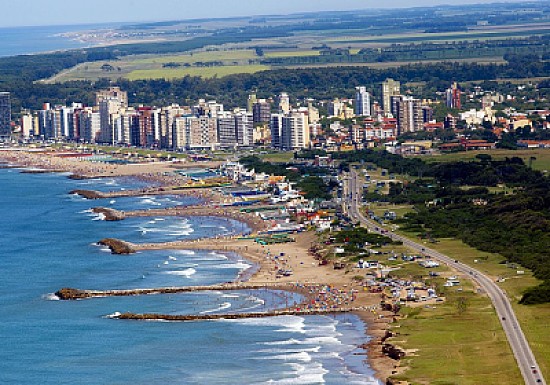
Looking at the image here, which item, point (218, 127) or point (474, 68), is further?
point (474, 68)

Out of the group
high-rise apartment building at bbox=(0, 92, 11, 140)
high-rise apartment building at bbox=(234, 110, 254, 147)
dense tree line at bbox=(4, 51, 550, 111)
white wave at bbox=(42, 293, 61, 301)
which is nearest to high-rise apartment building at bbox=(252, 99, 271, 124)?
high-rise apartment building at bbox=(234, 110, 254, 147)

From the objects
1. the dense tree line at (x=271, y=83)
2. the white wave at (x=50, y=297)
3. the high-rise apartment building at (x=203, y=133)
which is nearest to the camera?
the white wave at (x=50, y=297)

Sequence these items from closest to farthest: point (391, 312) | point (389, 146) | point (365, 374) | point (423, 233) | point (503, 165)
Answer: point (365, 374) → point (391, 312) → point (423, 233) → point (503, 165) → point (389, 146)

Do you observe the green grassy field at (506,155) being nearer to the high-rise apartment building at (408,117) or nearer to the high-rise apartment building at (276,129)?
the high-rise apartment building at (276,129)

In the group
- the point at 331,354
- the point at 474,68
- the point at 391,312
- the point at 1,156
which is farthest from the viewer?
the point at 474,68

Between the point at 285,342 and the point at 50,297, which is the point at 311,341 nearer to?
the point at 285,342

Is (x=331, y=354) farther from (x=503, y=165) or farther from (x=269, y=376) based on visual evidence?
(x=503, y=165)

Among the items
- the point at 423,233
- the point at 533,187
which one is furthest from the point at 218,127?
the point at 423,233

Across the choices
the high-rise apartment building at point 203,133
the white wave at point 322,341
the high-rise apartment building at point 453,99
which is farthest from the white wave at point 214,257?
the high-rise apartment building at point 453,99
